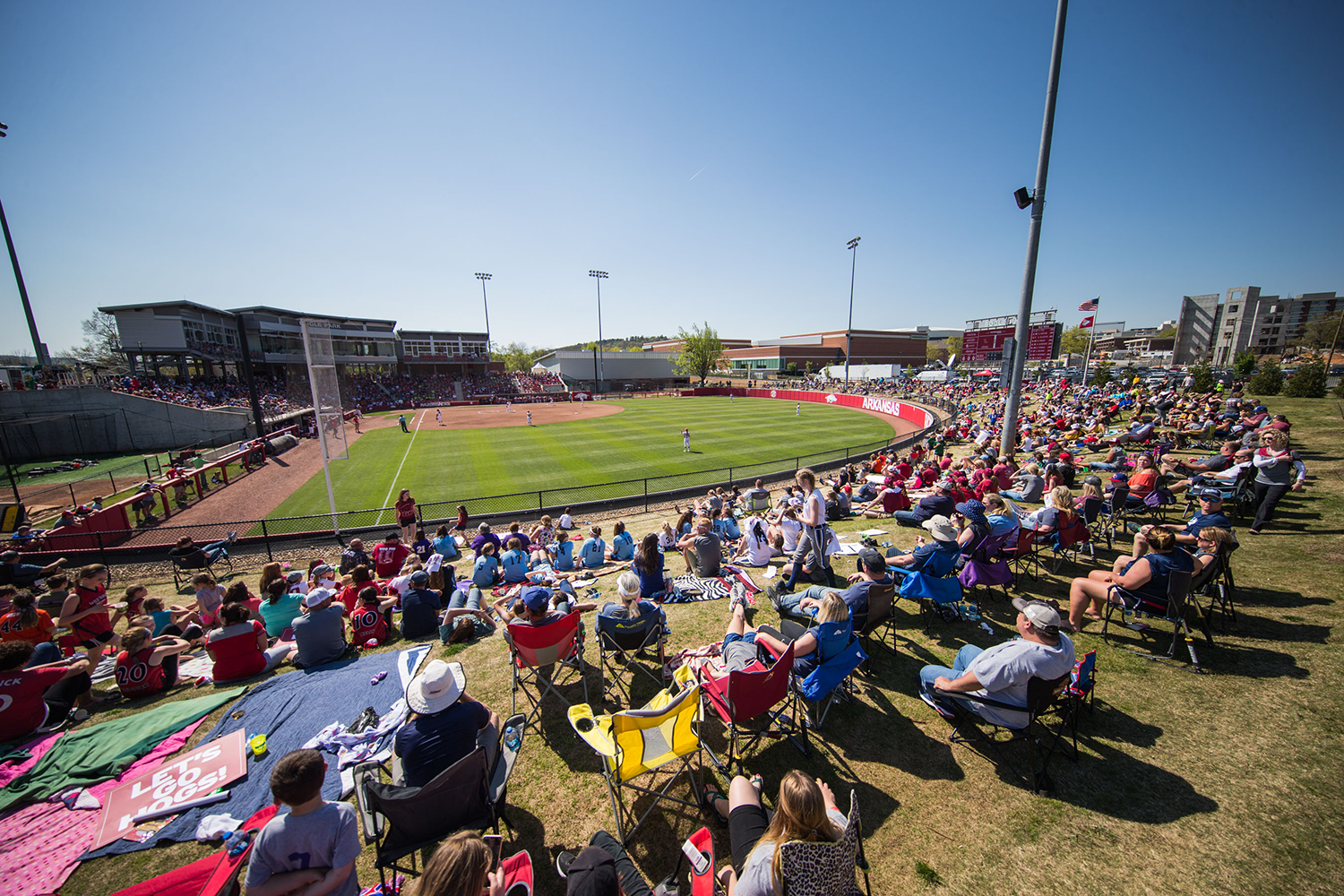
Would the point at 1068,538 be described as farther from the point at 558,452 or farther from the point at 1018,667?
the point at 558,452

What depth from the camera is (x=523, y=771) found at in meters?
4.25

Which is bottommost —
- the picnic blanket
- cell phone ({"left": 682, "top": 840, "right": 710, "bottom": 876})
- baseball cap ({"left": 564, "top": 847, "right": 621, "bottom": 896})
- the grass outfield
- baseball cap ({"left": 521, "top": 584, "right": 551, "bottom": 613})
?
the grass outfield

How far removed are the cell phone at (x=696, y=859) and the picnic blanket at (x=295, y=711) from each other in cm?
337

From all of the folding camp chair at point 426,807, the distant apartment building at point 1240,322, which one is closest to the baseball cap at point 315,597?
the folding camp chair at point 426,807

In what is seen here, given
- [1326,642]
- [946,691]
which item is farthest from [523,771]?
[1326,642]

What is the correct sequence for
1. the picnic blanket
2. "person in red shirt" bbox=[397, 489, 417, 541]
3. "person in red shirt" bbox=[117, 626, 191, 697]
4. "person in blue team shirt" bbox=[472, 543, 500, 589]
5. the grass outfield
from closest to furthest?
the picnic blanket → "person in red shirt" bbox=[117, 626, 191, 697] → "person in blue team shirt" bbox=[472, 543, 500, 589] → "person in red shirt" bbox=[397, 489, 417, 541] → the grass outfield

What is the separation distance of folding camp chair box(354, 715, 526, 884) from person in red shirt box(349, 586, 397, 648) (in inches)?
148

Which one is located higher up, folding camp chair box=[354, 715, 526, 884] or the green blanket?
folding camp chair box=[354, 715, 526, 884]

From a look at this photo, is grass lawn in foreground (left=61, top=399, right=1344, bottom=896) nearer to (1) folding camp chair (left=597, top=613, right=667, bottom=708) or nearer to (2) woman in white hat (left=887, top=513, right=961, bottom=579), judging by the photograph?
(1) folding camp chair (left=597, top=613, right=667, bottom=708)

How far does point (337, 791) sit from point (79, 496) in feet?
89.9

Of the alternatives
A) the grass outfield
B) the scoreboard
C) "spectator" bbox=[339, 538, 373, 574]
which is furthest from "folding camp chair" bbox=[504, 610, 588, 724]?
the scoreboard

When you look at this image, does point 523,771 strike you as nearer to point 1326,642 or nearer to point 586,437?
point 1326,642

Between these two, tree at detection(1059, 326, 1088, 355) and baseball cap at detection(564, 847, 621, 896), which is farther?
tree at detection(1059, 326, 1088, 355)

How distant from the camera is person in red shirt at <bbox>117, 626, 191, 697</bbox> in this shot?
533 centimetres
